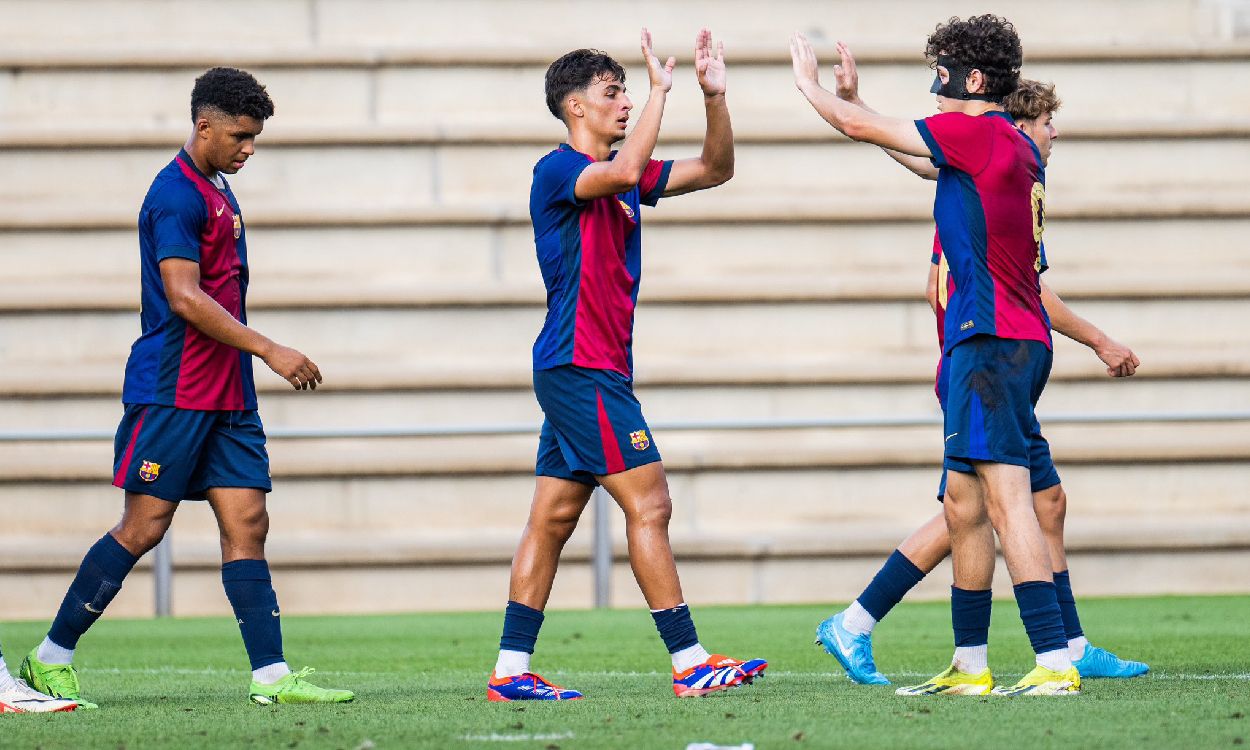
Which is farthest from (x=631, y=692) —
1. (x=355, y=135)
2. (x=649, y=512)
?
(x=355, y=135)

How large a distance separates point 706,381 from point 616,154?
6254 mm

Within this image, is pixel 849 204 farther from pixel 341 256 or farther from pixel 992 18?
pixel 992 18

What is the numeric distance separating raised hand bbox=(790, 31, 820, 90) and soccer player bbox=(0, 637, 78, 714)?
2799 mm

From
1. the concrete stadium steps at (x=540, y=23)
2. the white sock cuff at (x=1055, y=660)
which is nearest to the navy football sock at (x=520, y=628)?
the white sock cuff at (x=1055, y=660)

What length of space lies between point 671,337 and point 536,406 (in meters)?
0.99

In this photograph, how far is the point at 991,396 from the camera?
4953 mm

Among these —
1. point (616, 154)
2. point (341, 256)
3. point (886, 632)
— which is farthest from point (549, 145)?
point (616, 154)

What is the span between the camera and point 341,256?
1155 cm

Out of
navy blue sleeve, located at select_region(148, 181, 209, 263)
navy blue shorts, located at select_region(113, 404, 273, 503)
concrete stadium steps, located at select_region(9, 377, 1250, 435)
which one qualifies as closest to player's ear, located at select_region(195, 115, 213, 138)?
navy blue sleeve, located at select_region(148, 181, 209, 263)

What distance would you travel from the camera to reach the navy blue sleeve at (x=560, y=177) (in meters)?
5.14

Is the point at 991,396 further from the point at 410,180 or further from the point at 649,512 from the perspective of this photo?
the point at 410,180

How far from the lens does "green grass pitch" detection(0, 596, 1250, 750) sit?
13.8 feet

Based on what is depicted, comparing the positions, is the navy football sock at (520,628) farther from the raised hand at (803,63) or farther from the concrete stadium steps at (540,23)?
the concrete stadium steps at (540,23)

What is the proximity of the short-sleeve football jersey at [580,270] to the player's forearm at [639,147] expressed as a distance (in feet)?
0.53
